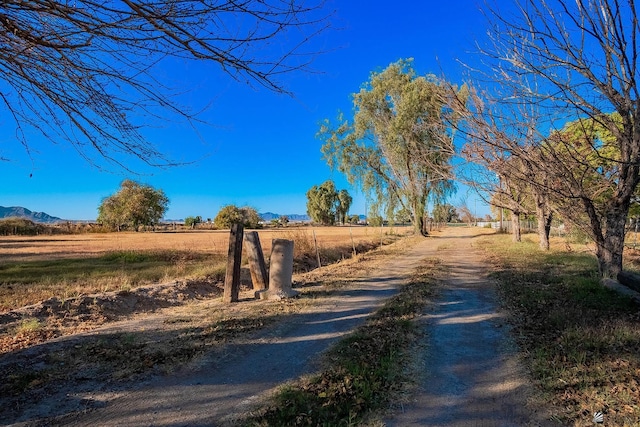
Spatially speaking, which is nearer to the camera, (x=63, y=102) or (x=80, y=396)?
(x=63, y=102)

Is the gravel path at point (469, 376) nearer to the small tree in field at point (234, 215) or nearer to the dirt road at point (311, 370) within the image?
the dirt road at point (311, 370)

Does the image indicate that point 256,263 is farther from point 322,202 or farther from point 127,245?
point 322,202

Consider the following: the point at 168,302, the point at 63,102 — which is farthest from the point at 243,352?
the point at 168,302

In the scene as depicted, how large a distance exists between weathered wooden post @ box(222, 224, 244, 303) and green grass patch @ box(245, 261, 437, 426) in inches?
136

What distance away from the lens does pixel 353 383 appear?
3727mm

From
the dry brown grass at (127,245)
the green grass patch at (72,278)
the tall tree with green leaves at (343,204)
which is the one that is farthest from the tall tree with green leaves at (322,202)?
the green grass patch at (72,278)

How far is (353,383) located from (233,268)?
202 inches

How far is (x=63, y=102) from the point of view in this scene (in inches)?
128

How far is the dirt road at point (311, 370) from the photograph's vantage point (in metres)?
3.19

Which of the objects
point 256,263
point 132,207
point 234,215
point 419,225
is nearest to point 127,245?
point 419,225

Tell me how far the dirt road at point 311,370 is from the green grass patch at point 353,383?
215mm

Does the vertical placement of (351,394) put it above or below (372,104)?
below

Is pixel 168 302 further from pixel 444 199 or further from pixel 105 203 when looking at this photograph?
pixel 105 203

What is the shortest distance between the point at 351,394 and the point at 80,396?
8.26 feet
